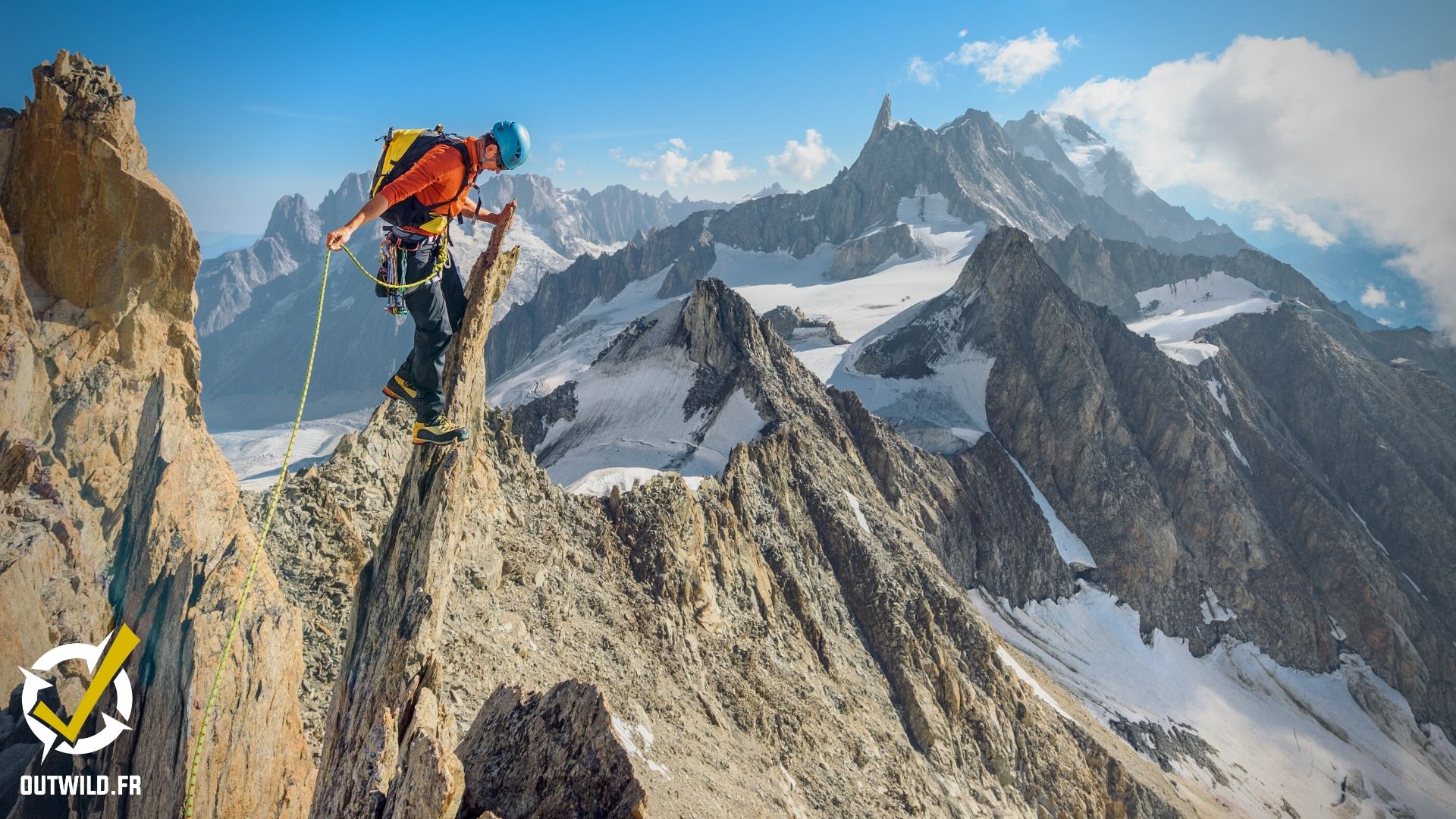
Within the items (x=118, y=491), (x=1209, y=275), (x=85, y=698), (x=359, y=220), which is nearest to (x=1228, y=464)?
(x=1209, y=275)

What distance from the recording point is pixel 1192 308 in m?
136

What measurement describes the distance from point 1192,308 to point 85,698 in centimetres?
15895

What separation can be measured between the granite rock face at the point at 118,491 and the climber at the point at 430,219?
15.1ft

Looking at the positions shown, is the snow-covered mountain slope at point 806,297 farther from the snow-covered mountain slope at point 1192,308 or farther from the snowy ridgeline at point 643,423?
the snowy ridgeline at point 643,423

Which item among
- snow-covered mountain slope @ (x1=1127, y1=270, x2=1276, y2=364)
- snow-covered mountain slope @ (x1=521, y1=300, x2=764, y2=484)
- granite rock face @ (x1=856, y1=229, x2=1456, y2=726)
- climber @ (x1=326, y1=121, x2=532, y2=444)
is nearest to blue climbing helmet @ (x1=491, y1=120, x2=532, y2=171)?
climber @ (x1=326, y1=121, x2=532, y2=444)

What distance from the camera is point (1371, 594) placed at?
248 ft

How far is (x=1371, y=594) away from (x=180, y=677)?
99004 mm

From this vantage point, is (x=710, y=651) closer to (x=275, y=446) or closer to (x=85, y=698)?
(x=85, y=698)

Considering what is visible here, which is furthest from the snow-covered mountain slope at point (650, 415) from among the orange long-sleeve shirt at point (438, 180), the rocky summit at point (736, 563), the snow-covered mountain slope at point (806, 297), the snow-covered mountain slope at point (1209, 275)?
the snow-covered mountain slope at point (1209, 275)

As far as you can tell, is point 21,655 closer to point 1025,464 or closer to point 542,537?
point 542,537

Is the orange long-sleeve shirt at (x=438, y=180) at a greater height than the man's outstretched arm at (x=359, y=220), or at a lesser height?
greater

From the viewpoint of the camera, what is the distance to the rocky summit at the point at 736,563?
37.7 ft

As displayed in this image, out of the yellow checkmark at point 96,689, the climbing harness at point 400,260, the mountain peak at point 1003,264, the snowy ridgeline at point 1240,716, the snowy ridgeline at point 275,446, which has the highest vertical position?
the mountain peak at point 1003,264

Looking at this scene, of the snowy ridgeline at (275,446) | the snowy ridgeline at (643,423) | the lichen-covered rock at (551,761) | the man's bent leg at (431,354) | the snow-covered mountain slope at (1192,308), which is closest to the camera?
the lichen-covered rock at (551,761)
